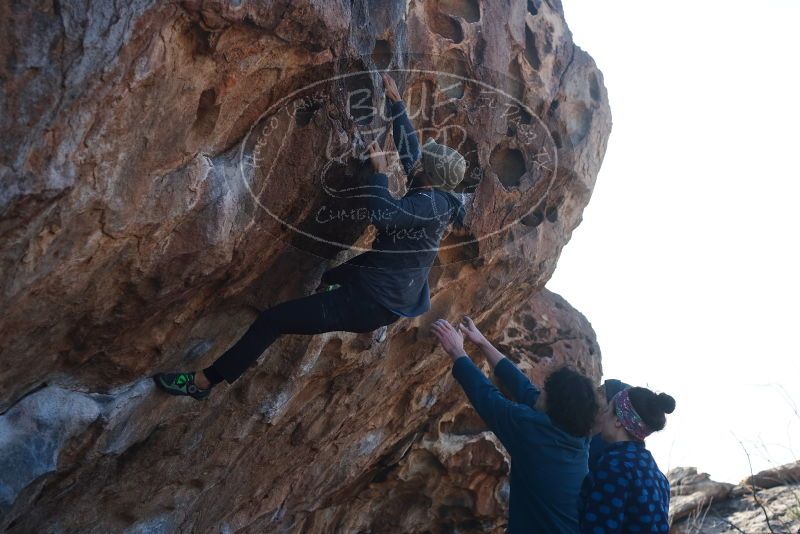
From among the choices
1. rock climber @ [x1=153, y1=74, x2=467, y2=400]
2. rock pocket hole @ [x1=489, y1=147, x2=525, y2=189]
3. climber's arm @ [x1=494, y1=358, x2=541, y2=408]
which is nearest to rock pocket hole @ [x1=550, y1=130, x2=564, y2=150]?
rock pocket hole @ [x1=489, y1=147, x2=525, y2=189]

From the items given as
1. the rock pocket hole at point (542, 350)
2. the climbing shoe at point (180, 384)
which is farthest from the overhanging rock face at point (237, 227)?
the rock pocket hole at point (542, 350)

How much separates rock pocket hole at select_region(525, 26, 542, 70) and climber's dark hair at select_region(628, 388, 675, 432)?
142 inches

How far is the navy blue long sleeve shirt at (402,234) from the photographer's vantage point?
13.0 ft

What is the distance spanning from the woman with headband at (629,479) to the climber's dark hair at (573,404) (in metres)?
0.15

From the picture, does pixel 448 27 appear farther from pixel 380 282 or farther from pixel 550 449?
pixel 550 449

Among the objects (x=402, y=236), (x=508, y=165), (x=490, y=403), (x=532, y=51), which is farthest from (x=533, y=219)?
(x=490, y=403)

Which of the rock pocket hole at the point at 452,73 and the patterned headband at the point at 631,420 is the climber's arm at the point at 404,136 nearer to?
the rock pocket hole at the point at 452,73

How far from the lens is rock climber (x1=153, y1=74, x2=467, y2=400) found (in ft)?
13.5

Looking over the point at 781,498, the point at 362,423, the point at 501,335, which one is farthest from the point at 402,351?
the point at 781,498

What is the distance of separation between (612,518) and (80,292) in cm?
262

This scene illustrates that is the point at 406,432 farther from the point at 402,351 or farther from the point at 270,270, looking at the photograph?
the point at 270,270

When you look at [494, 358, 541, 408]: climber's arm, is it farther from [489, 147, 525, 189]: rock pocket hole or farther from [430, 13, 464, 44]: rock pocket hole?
[430, 13, 464, 44]: rock pocket hole

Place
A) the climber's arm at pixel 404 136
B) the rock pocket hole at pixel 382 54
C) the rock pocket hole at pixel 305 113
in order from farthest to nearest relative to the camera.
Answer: the rock pocket hole at pixel 382 54, the climber's arm at pixel 404 136, the rock pocket hole at pixel 305 113

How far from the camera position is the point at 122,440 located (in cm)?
450
